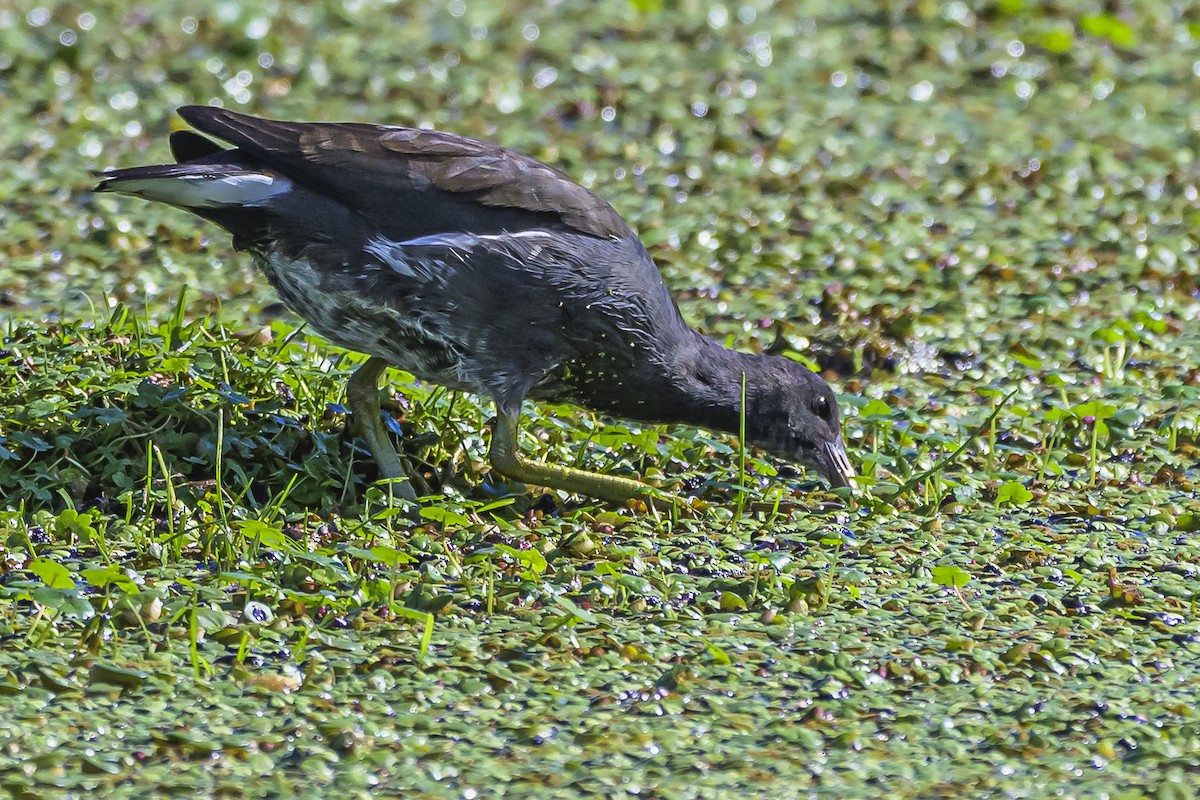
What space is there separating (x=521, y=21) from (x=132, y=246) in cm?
345

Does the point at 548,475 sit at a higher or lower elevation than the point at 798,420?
lower

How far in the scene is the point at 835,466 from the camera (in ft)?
18.0

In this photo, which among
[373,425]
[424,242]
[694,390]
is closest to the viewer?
[424,242]

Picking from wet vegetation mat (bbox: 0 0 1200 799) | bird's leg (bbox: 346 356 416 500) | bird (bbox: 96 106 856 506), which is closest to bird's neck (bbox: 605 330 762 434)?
bird (bbox: 96 106 856 506)

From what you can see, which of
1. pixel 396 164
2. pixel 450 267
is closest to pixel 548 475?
pixel 450 267

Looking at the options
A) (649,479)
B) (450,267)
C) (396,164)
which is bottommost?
(649,479)

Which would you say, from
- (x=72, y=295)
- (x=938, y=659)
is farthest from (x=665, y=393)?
(x=72, y=295)

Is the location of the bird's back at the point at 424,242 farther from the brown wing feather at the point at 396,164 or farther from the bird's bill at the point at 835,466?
the bird's bill at the point at 835,466

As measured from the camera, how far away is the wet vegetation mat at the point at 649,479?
388 centimetres

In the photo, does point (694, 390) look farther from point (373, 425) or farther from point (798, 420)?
point (373, 425)

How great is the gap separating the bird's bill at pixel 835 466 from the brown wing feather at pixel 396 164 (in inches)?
38.8

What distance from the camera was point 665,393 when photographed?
5441 mm

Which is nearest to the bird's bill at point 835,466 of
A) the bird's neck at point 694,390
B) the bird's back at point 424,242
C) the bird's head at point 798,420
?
the bird's head at point 798,420

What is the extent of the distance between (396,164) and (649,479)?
130 centimetres
